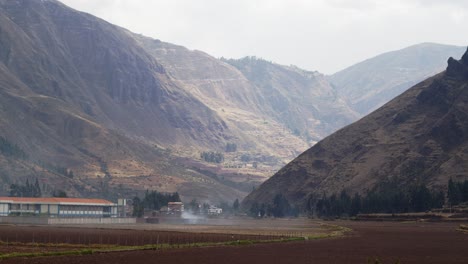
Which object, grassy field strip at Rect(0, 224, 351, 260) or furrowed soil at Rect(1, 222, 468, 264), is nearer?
furrowed soil at Rect(1, 222, 468, 264)

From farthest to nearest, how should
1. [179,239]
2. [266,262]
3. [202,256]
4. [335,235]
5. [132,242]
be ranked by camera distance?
[335,235]
[179,239]
[132,242]
[202,256]
[266,262]

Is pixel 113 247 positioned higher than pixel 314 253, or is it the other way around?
pixel 113 247

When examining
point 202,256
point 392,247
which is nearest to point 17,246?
point 202,256

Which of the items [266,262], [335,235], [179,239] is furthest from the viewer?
[335,235]

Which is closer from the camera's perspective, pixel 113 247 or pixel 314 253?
pixel 314 253

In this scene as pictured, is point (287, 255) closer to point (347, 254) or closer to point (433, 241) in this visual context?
point (347, 254)

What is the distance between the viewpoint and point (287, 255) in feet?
336

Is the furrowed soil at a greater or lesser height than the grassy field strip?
lesser

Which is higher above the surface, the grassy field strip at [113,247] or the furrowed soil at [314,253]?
the grassy field strip at [113,247]

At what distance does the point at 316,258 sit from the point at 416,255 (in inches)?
494

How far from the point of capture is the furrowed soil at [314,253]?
93562mm

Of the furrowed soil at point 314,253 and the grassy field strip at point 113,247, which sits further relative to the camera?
the grassy field strip at point 113,247

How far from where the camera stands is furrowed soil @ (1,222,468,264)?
307 feet

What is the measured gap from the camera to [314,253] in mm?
106500
